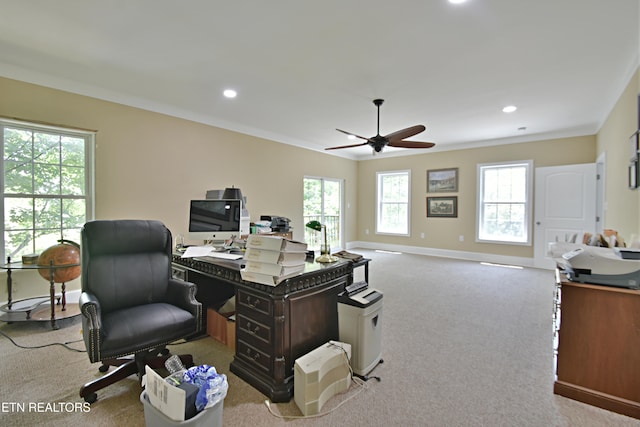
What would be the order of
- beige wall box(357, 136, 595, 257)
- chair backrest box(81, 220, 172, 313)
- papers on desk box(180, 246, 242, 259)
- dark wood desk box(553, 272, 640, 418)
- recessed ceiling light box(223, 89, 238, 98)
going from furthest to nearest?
1. beige wall box(357, 136, 595, 257)
2. recessed ceiling light box(223, 89, 238, 98)
3. papers on desk box(180, 246, 242, 259)
4. chair backrest box(81, 220, 172, 313)
5. dark wood desk box(553, 272, 640, 418)

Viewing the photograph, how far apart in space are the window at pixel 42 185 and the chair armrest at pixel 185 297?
2.22 meters

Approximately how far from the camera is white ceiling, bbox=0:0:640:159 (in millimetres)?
2139

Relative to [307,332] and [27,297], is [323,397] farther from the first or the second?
[27,297]

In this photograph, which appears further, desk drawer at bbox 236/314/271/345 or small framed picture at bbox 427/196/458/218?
small framed picture at bbox 427/196/458/218

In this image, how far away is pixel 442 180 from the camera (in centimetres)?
689

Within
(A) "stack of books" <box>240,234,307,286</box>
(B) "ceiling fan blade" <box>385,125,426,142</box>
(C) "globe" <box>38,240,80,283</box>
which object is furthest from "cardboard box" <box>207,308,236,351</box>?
(B) "ceiling fan blade" <box>385,125,426,142</box>

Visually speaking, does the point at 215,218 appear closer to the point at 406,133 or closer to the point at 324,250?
the point at 324,250

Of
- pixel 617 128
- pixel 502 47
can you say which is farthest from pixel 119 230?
pixel 617 128

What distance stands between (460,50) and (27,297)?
523cm

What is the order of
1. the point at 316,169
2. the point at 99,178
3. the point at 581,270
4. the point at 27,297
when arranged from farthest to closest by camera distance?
the point at 316,169 < the point at 99,178 < the point at 27,297 < the point at 581,270

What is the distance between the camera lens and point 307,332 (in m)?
1.99

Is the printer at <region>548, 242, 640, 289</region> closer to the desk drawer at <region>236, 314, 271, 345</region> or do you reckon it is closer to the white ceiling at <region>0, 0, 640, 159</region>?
the white ceiling at <region>0, 0, 640, 159</region>

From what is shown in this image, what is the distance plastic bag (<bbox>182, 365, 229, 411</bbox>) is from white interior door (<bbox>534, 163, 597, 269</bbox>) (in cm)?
571

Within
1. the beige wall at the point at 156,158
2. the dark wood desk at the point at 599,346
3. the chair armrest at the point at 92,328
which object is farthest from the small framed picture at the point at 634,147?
the beige wall at the point at 156,158
